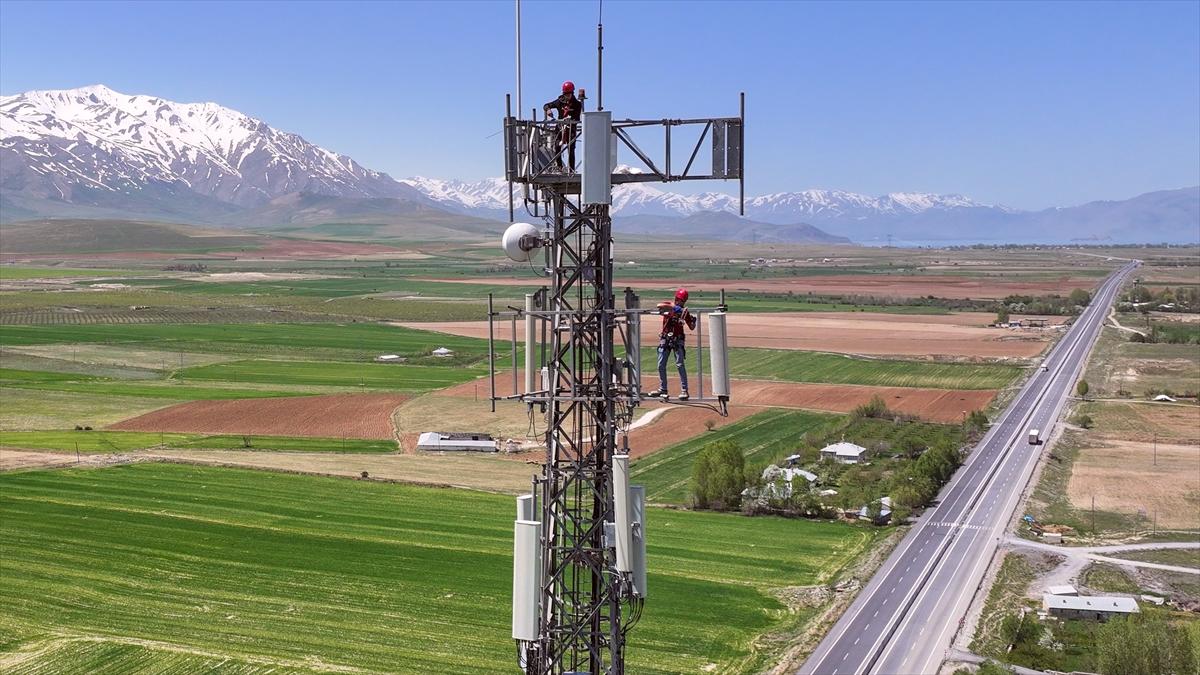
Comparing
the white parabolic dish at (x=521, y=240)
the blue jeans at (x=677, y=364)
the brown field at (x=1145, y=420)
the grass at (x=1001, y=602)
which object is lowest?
the grass at (x=1001, y=602)

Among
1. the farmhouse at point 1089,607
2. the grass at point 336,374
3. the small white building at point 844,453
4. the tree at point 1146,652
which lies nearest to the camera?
the tree at point 1146,652

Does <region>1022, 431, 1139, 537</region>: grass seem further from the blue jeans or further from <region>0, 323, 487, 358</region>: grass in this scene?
<region>0, 323, 487, 358</region>: grass

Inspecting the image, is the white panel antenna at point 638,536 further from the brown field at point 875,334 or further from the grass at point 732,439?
the brown field at point 875,334

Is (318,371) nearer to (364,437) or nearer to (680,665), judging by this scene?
(364,437)

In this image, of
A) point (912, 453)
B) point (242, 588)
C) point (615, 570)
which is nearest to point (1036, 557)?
point (912, 453)

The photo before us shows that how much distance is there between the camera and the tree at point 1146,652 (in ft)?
129

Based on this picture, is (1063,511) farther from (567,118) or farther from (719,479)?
(567,118)

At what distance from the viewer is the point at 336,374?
114m

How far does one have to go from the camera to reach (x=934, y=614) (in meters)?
46.3

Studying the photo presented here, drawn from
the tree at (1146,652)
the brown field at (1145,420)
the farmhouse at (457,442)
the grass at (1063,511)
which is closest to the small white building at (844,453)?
the grass at (1063,511)

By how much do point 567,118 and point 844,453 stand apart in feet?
226

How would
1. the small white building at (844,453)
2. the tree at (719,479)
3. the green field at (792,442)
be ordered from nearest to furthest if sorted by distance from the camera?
the tree at (719,479), the green field at (792,442), the small white building at (844,453)

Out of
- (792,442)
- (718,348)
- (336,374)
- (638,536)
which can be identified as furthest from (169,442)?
(718,348)

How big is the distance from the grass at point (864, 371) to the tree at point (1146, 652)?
72043 mm
